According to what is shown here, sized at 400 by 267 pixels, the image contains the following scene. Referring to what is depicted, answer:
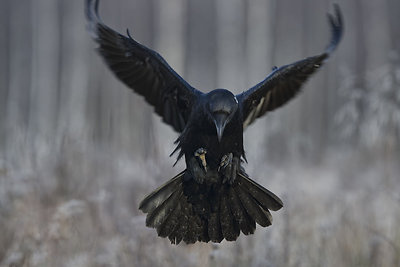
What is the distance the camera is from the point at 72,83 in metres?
21.9

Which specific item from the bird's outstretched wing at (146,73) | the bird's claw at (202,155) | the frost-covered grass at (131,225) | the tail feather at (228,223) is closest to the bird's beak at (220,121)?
the bird's claw at (202,155)

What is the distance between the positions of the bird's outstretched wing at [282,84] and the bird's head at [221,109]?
0.35 meters

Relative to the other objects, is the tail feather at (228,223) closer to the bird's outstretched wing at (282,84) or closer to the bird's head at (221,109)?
the bird's head at (221,109)

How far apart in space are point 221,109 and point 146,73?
3.15 ft

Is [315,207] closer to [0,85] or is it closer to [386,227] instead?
[386,227]

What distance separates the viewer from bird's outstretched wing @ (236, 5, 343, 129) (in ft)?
12.3

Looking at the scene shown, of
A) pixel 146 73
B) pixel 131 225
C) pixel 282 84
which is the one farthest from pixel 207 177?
pixel 282 84

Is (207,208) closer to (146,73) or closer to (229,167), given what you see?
(229,167)

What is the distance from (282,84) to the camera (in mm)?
4207

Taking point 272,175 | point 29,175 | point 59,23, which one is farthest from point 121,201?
point 59,23

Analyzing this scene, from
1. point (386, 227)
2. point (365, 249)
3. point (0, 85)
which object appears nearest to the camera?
point (365, 249)

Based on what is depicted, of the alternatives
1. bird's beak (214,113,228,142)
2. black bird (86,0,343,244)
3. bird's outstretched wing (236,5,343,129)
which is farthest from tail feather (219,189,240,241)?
bird's outstretched wing (236,5,343,129)

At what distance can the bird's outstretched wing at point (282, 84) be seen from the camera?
A: 3.75 meters

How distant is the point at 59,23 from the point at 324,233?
22.5 meters
